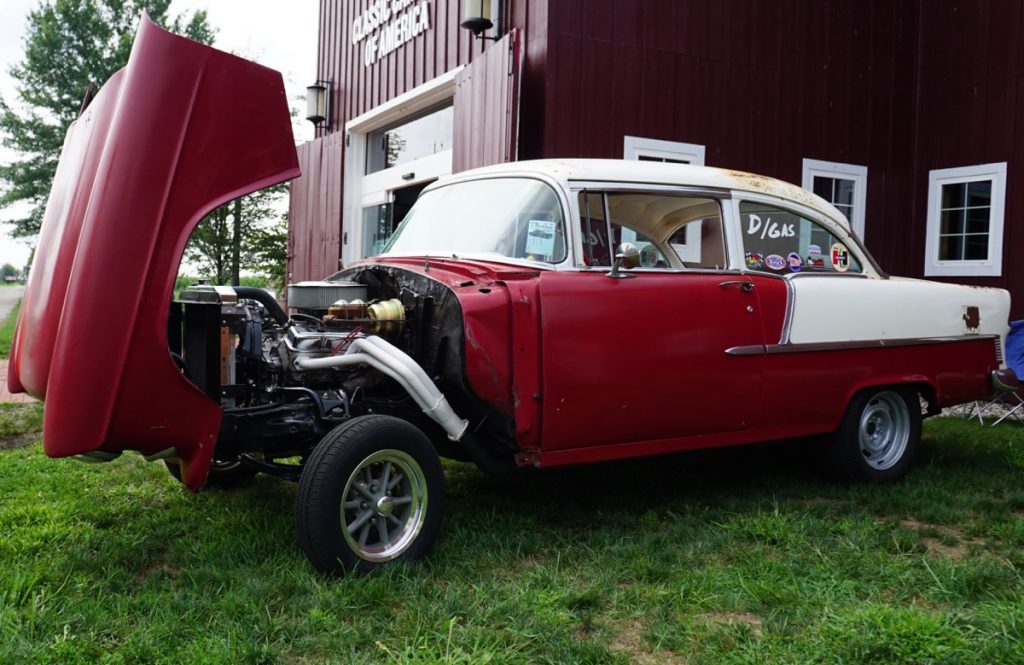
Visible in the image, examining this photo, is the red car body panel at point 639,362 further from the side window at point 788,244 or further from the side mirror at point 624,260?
the side window at point 788,244

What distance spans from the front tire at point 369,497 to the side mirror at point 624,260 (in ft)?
3.95

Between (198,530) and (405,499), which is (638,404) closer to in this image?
(405,499)

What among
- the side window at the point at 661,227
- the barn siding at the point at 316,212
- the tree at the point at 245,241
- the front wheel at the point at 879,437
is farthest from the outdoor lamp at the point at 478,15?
the tree at the point at 245,241

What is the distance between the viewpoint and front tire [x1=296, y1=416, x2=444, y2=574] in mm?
3309

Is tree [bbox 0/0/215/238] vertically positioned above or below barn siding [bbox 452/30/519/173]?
above

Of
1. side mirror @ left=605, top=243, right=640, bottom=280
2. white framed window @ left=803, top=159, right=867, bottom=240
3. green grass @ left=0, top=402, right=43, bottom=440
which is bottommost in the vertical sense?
green grass @ left=0, top=402, right=43, bottom=440

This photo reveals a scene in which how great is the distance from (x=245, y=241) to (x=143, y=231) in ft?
46.3

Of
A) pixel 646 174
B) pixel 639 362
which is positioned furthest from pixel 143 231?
pixel 646 174

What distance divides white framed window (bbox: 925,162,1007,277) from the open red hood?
774cm

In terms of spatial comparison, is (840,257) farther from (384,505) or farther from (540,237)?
(384,505)

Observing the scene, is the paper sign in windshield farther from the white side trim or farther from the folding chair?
the folding chair

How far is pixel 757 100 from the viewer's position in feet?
28.0

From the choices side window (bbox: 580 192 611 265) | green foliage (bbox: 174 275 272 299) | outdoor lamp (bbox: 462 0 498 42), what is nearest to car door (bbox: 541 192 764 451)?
side window (bbox: 580 192 611 265)

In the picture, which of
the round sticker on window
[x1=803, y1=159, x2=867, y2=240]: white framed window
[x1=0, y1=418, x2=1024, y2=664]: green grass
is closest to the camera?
[x1=0, y1=418, x2=1024, y2=664]: green grass
